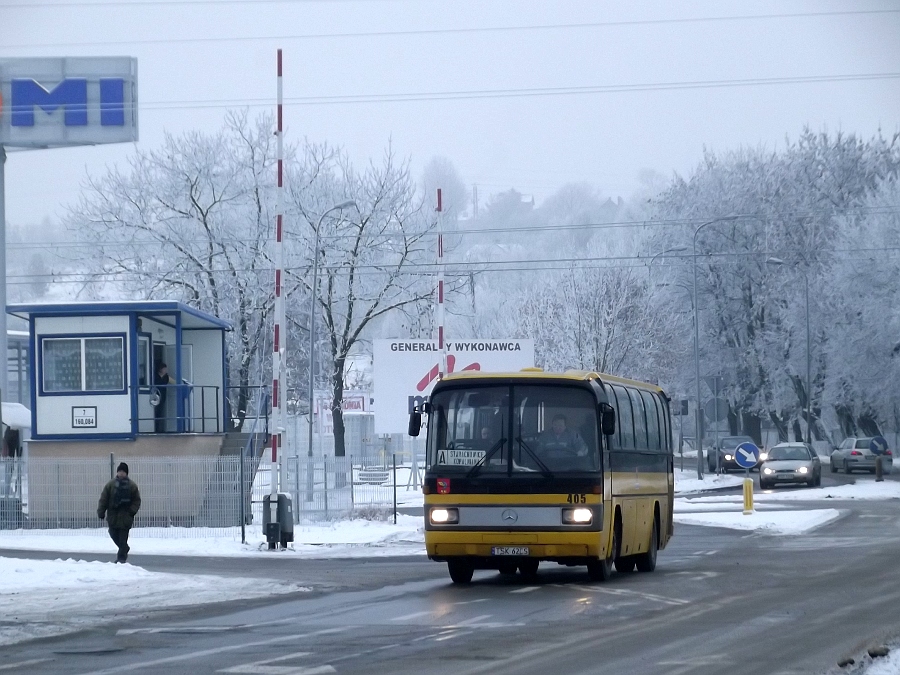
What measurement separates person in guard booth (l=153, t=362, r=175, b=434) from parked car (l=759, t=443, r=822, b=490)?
2314 cm

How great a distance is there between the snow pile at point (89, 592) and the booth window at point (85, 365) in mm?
12623

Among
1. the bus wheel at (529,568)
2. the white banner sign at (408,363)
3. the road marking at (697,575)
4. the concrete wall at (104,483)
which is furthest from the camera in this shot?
the white banner sign at (408,363)

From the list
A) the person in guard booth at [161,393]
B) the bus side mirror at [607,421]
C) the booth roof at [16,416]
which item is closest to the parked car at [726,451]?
the booth roof at [16,416]

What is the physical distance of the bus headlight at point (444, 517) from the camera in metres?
18.0

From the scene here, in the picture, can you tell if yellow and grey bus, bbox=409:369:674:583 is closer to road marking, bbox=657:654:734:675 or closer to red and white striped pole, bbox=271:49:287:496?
road marking, bbox=657:654:734:675

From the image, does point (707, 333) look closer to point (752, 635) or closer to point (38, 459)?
point (38, 459)

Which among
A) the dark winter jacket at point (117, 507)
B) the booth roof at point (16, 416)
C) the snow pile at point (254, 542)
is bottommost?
the snow pile at point (254, 542)

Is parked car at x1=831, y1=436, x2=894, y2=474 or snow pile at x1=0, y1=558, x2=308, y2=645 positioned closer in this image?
snow pile at x1=0, y1=558, x2=308, y2=645

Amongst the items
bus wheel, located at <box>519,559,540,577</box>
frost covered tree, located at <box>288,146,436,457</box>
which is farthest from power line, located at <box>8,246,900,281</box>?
bus wheel, located at <box>519,559,540,577</box>

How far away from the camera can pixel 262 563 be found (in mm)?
23453

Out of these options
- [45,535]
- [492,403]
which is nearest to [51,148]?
[45,535]

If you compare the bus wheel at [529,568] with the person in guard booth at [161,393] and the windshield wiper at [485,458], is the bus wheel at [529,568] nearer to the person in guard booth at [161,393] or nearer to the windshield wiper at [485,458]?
the windshield wiper at [485,458]

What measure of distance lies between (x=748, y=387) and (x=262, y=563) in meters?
53.1

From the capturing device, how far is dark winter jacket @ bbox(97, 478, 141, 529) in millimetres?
22828
